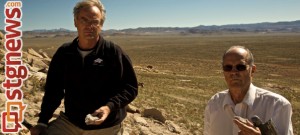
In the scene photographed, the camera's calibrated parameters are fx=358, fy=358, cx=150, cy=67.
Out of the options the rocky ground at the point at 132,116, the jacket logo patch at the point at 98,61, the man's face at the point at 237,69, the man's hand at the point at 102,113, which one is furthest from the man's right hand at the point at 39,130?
the rocky ground at the point at 132,116

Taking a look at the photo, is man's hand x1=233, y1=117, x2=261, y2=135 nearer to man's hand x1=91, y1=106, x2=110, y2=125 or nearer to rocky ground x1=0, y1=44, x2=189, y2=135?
man's hand x1=91, y1=106, x2=110, y2=125

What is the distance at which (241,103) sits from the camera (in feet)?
9.73

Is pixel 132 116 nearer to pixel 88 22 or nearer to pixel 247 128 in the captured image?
pixel 88 22

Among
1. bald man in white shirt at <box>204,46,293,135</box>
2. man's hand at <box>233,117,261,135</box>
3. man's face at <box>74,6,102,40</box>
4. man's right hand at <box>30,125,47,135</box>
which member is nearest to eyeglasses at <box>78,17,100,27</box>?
man's face at <box>74,6,102,40</box>

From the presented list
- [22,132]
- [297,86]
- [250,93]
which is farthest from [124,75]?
[297,86]

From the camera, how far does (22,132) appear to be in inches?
205

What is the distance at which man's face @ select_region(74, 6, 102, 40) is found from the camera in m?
3.21

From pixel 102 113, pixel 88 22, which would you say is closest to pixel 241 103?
pixel 102 113

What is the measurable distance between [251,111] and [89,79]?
1403 millimetres

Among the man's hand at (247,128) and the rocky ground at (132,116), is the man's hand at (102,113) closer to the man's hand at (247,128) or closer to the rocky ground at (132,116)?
the man's hand at (247,128)

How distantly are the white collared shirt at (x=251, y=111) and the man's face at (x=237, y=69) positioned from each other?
0.28 ft

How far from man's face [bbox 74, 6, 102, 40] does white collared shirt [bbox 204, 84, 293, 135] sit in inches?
49.1

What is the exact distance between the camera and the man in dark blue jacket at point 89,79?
3160mm

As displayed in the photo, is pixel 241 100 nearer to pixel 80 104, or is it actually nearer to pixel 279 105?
pixel 279 105
